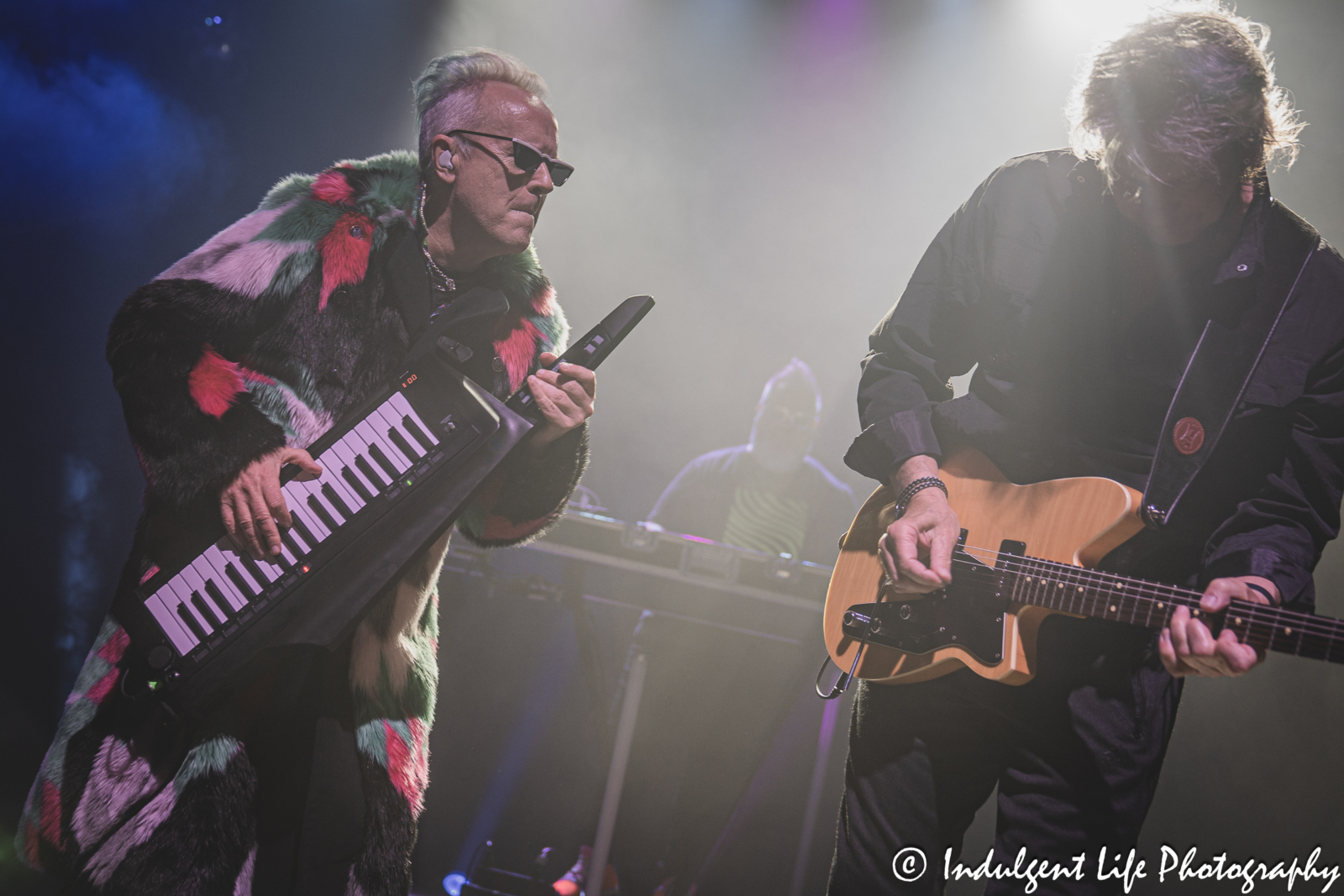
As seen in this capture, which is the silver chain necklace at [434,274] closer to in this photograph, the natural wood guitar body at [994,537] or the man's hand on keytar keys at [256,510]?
the man's hand on keytar keys at [256,510]

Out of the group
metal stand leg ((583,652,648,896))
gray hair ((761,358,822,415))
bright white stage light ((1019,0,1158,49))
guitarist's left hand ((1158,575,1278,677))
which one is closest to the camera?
guitarist's left hand ((1158,575,1278,677))

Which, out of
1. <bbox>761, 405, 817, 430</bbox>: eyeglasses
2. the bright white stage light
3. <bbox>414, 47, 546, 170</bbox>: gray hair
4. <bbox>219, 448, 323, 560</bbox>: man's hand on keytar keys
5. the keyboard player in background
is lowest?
the keyboard player in background

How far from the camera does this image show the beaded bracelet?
1.43m

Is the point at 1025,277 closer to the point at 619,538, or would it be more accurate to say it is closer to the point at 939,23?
the point at 619,538

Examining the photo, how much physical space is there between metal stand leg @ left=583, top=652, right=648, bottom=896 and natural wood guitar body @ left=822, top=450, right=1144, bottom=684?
5.96 ft

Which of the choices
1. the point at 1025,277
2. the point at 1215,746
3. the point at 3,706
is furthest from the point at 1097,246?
the point at 3,706

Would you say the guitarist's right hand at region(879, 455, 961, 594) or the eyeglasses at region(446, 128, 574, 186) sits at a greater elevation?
the eyeglasses at region(446, 128, 574, 186)

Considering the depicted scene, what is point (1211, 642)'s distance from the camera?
3.85 feet

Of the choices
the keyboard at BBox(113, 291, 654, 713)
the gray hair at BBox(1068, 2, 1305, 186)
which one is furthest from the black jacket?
the keyboard at BBox(113, 291, 654, 713)

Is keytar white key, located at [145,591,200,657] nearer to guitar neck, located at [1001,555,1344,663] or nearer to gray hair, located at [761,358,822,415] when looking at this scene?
guitar neck, located at [1001,555,1344,663]

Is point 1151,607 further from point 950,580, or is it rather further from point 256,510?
point 256,510

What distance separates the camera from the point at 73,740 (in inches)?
56.8

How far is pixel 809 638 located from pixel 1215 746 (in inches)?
77.6

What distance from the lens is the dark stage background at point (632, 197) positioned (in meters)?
3.37
